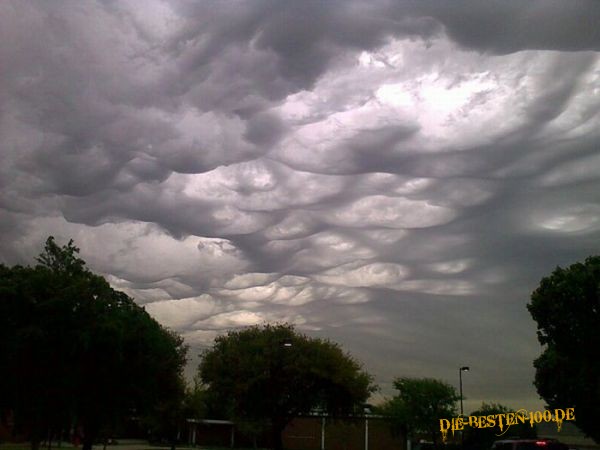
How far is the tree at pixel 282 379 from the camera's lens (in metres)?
67.4

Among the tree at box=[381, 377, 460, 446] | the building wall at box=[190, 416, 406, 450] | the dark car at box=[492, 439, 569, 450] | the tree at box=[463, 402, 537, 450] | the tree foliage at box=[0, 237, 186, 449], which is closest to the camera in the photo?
the dark car at box=[492, 439, 569, 450]

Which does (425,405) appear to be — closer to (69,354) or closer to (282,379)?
(282,379)

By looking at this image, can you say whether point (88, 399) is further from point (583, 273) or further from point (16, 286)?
point (583, 273)

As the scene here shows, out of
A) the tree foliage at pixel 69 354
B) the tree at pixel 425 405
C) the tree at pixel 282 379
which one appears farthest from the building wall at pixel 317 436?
the tree foliage at pixel 69 354

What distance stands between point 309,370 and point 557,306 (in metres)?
25.0

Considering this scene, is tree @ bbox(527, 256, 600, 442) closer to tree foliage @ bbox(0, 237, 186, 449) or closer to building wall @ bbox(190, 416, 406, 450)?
tree foliage @ bbox(0, 237, 186, 449)

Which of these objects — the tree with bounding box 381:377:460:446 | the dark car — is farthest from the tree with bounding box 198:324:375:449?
the dark car

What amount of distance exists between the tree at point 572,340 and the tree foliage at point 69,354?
1213 inches

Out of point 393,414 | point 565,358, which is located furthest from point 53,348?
point 393,414

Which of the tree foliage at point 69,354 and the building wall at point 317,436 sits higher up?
the tree foliage at point 69,354

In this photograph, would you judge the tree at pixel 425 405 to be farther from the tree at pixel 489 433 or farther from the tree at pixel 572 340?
the tree at pixel 572 340

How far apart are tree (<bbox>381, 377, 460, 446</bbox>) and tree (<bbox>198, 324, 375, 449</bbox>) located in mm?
8497

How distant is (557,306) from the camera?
175 feet

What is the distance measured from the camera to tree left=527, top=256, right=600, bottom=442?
2024 inches
